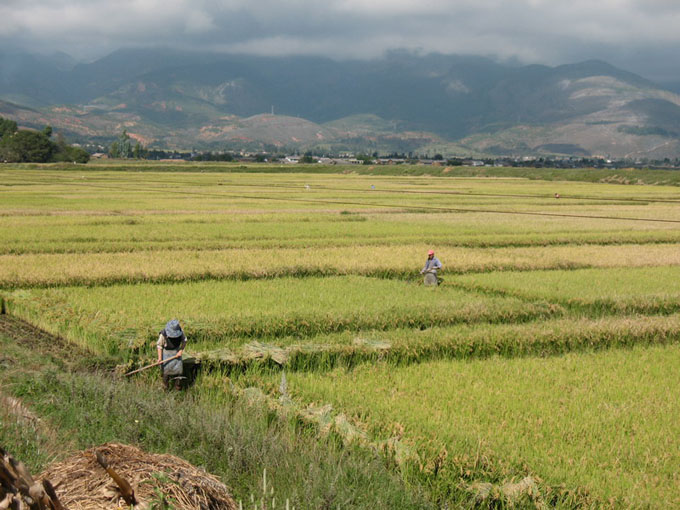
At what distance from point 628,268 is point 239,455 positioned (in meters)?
18.4

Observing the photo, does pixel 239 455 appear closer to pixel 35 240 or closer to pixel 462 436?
pixel 462 436

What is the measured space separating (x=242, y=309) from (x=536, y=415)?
751cm

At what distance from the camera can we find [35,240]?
24.3 metres

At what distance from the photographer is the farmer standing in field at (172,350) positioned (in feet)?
31.5

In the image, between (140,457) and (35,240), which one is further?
(35,240)

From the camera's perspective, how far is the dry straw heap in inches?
161

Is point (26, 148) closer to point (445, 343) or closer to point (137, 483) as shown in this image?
point (445, 343)

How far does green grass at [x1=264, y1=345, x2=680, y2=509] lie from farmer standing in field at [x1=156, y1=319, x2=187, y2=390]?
163cm

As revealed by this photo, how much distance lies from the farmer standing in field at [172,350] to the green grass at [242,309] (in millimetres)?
1670

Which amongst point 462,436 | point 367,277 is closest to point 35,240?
point 367,277

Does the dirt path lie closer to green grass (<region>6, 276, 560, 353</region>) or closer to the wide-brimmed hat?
green grass (<region>6, 276, 560, 353</region>)

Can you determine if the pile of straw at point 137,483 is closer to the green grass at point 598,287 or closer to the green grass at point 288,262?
Answer: the green grass at point 598,287

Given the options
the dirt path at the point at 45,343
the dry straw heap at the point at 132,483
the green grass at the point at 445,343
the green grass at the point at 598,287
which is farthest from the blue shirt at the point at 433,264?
the dry straw heap at the point at 132,483

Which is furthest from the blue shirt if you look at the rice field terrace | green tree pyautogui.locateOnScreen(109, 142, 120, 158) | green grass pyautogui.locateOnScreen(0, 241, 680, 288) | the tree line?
green tree pyautogui.locateOnScreen(109, 142, 120, 158)
